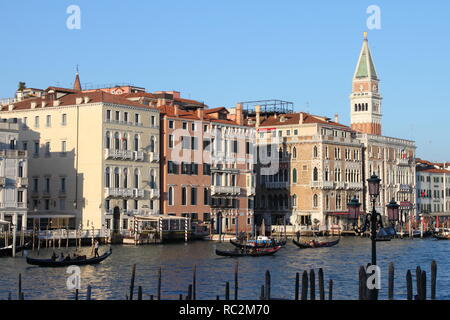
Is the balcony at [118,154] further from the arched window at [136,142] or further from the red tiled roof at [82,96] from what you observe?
the red tiled roof at [82,96]

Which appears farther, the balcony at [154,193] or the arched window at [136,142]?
the balcony at [154,193]

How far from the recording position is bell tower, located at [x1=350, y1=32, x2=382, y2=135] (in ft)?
340

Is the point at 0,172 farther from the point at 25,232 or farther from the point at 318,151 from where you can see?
the point at 318,151

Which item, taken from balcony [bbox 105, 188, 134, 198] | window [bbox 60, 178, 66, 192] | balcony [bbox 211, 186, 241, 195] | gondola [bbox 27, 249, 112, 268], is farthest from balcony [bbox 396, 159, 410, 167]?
gondola [bbox 27, 249, 112, 268]

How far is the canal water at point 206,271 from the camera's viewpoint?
32250 millimetres

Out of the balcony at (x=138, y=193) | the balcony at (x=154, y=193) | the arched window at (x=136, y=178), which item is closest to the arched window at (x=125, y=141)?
the arched window at (x=136, y=178)

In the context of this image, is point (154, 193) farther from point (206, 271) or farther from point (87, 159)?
point (206, 271)

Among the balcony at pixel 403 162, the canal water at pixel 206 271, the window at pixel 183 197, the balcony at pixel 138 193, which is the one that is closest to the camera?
the canal water at pixel 206 271

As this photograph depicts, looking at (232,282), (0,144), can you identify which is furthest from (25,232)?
(232,282)

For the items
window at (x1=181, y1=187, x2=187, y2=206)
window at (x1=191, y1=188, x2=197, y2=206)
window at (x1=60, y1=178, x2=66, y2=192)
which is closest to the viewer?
window at (x1=60, y1=178, x2=66, y2=192)

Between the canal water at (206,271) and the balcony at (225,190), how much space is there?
10527mm

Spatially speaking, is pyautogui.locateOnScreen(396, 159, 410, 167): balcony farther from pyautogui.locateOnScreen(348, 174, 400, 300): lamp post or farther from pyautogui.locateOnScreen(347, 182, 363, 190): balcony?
pyautogui.locateOnScreen(348, 174, 400, 300): lamp post

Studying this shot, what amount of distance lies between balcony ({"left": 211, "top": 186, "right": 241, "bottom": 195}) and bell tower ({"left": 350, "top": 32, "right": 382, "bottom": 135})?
35768 millimetres

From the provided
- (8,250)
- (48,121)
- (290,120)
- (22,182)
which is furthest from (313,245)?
(290,120)
